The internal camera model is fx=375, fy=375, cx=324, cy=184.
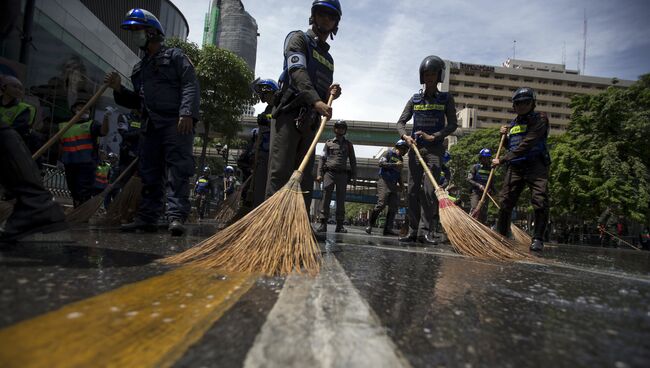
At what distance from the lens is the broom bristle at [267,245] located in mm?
1939

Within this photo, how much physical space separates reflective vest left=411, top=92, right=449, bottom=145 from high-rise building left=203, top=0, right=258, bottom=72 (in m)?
79.4

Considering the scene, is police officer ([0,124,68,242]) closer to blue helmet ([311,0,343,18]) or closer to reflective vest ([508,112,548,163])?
blue helmet ([311,0,343,18])

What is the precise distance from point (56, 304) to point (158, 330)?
0.37 m

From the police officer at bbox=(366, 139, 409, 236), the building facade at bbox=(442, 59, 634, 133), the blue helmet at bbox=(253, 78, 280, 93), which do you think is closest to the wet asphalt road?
the blue helmet at bbox=(253, 78, 280, 93)

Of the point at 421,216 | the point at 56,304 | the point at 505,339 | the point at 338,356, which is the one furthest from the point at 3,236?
the point at 421,216

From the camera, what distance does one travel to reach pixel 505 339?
1.01 metres

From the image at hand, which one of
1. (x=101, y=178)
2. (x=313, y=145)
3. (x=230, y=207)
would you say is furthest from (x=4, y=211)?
(x=101, y=178)

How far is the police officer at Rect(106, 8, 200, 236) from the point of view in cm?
382

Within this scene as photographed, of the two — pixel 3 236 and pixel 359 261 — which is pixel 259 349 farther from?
pixel 3 236

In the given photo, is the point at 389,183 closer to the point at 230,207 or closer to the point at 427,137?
the point at 230,207

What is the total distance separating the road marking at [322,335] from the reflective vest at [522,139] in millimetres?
4266

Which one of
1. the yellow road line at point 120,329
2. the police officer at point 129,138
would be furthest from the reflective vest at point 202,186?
the yellow road line at point 120,329

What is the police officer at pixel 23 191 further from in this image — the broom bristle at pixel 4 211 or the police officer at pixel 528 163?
the police officer at pixel 528 163

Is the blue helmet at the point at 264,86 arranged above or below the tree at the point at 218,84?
below
